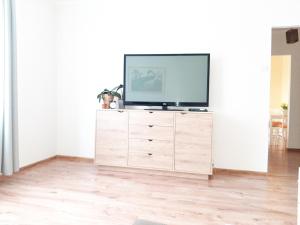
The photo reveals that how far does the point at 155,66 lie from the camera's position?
3.76 m

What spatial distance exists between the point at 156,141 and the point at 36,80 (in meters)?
2.00

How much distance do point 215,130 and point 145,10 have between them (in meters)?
2.04

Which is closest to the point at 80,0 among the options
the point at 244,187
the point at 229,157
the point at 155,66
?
the point at 155,66

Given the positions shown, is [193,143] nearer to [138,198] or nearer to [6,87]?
[138,198]

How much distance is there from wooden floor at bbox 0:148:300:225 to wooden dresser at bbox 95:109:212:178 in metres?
0.18

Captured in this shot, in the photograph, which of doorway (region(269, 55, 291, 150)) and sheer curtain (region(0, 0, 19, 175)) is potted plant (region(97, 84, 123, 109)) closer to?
sheer curtain (region(0, 0, 19, 175))

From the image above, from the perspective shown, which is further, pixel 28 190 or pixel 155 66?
pixel 155 66

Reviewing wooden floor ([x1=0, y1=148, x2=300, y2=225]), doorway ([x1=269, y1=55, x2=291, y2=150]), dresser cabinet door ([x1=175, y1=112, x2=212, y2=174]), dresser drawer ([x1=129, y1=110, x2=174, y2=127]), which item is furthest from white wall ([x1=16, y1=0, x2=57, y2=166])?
doorway ([x1=269, y1=55, x2=291, y2=150])

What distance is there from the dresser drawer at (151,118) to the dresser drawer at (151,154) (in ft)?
0.81

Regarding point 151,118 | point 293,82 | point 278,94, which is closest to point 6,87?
point 151,118

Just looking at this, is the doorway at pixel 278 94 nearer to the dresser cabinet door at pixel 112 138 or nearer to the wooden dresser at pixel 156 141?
the wooden dresser at pixel 156 141

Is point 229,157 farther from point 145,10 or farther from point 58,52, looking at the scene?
point 58,52

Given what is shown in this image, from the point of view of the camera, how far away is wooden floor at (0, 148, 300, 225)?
93.0 inches

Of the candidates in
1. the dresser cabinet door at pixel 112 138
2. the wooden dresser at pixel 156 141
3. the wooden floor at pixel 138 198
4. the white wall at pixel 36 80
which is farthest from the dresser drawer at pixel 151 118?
the white wall at pixel 36 80
